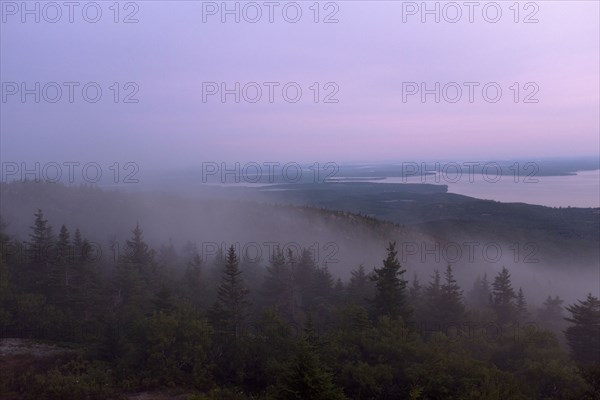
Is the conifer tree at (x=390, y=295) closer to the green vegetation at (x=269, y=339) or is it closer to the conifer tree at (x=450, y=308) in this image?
the green vegetation at (x=269, y=339)

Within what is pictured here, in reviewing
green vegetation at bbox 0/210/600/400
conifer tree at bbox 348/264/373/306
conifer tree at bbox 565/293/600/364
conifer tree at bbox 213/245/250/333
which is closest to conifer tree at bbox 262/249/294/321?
green vegetation at bbox 0/210/600/400

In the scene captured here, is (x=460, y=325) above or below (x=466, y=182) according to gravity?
below

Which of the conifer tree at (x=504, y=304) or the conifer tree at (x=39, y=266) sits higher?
the conifer tree at (x=39, y=266)

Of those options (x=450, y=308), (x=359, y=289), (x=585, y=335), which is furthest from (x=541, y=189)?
(x=585, y=335)

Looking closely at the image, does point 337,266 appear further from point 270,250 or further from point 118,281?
point 118,281

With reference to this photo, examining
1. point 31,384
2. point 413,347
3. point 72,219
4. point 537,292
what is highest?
point 72,219

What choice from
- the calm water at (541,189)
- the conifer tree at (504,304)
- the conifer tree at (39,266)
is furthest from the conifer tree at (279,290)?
the calm water at (541,189)

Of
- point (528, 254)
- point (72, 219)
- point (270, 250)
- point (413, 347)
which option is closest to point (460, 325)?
point (413, 347)

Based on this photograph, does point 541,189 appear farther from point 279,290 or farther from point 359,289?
point 279,290
